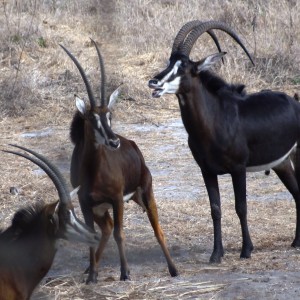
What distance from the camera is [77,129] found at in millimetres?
9609

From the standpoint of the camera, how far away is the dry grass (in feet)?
31.6

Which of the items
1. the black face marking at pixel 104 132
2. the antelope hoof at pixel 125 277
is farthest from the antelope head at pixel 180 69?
the antelope hoof at pixel 125 277

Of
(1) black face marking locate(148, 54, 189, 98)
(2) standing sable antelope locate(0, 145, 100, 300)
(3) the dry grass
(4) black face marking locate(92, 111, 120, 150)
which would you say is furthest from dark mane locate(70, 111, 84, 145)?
(2) standing sable antelope locate(0, 145, 100, 300)

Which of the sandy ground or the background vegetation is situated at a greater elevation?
the background vegetation

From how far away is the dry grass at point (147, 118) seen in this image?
962 centimetres

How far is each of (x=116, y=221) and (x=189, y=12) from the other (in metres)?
13.5

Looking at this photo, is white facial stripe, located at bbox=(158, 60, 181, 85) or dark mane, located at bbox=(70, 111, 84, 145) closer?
dark mane, located at bbox=(70, 111, 84, 145)

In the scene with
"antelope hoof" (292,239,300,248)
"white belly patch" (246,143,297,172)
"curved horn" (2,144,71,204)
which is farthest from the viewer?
"antelope hoof" (292,239,300,248)

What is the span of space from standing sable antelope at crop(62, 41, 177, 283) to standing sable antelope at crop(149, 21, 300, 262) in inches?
30.5

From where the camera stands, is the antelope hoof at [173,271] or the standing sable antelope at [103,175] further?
the antelope hoof at [173,271]

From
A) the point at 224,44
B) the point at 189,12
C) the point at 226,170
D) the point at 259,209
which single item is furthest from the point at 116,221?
the point at 189,12

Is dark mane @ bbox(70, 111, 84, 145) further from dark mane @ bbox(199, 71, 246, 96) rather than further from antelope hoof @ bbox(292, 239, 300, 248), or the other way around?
antelope hoof @ bbox(292, 239, 300, 248)

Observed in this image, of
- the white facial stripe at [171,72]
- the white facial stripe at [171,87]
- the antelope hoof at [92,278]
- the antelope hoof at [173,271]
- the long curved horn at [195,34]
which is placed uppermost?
the long curved horn at [195,34]

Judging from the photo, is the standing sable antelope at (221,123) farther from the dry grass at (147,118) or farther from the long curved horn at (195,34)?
the dry grass at (147,118)
